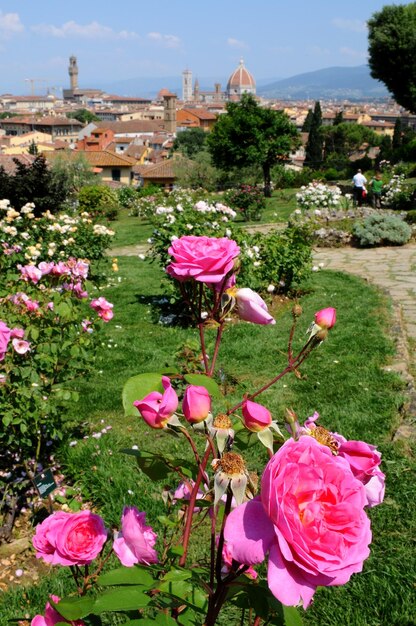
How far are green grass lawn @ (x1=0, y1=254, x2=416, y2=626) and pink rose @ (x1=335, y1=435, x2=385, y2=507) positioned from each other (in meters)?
0.45

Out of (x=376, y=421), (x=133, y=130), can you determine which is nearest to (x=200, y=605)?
(x=376, y=421)

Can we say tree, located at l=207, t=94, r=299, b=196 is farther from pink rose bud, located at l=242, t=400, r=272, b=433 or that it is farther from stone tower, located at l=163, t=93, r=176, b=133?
stone tower, located at l=163, t=93, r=176, b=133

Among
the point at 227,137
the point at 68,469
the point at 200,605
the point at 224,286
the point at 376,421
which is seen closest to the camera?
the point at 200,605

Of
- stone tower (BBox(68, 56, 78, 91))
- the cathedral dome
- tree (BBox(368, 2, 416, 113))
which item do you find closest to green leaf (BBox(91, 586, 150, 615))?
tree (BBox(368, 2, 416, 113))

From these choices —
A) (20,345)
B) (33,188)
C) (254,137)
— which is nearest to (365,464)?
(20,345)

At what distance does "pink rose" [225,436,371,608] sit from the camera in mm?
590

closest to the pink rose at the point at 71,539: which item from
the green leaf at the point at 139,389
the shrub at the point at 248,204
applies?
the green leaf at the point at 139,389

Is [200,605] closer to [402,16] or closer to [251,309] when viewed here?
[251,309]

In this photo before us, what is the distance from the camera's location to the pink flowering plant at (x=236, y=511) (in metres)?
0.60

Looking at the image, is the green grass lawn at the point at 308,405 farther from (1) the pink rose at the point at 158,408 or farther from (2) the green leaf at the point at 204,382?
(1) the pink rose at the point at 158,408

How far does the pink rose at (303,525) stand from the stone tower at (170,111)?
9447 cm

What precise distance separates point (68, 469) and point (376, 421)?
172cm

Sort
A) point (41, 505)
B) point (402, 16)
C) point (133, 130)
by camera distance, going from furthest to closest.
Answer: point (133, 130)
point (402, 16)
point (41, 505)

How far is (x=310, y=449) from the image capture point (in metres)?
0.65
